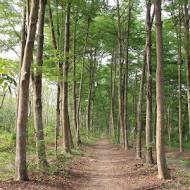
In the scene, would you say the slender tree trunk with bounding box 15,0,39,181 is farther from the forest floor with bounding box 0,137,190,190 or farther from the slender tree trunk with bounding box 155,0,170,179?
the slender tree trunk with bounding box 155,0,170,179

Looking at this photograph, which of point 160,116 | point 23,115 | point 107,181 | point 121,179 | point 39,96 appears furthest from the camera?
point 121,179

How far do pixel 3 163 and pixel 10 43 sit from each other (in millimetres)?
10025

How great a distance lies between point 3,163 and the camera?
231 inches

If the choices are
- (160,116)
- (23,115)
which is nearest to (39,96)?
(23,115)

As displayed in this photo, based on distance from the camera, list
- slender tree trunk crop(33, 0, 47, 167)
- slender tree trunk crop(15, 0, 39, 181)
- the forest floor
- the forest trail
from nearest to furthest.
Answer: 1. slender tree trunk crop(15, 0, 39, 181)
2. the forest floor
3. the forest trail
4. slender tree trunk crop(33, 0, 47, 167)

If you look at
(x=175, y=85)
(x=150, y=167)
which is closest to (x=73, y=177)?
(x=150, y=167)

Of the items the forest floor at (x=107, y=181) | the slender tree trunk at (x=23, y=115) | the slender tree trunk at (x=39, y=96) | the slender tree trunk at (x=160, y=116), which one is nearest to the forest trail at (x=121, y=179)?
the forest floor at (x=107, y=181)

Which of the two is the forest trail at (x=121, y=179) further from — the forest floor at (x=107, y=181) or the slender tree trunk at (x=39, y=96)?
the slender tree trunk at (x=39, y=96)

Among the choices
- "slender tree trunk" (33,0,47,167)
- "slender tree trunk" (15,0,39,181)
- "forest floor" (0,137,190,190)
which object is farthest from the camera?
"slender tree trunk" (33,0,47,167)

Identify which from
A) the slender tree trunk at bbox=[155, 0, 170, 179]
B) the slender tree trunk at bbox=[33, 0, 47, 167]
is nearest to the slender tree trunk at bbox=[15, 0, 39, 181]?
the slender tree trunk at bbox=[33, 0, 47, 167]

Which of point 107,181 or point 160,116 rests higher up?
point 160,116

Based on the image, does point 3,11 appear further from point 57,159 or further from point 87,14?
point 57,159

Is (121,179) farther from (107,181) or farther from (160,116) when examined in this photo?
(160,116)

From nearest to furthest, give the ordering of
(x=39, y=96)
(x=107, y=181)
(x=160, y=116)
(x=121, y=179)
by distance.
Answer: (x=160, y=116) < (x=39, y=96) < (x=107, y=181) < (x=121, y=179)
